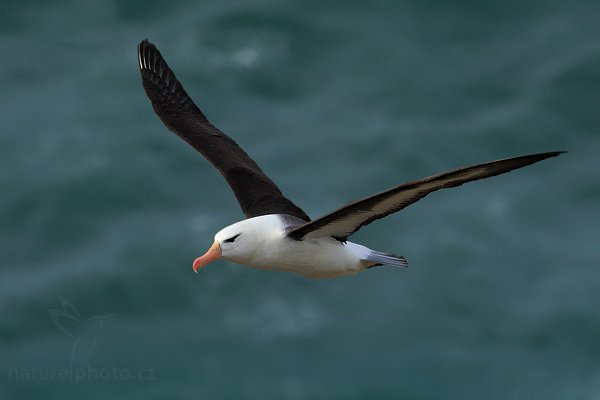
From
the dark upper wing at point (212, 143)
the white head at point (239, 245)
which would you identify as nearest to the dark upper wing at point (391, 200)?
the white head at point (239, 245)

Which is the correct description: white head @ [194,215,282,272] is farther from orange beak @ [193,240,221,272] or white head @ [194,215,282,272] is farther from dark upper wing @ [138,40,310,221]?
dark upper wing @ [138,40,310,221]

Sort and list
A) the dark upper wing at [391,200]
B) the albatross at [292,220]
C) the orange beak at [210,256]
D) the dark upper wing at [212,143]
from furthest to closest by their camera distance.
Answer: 1. the dark upper wing at [212,143]
2. the orange beak at [210,256]
3. the albatross at [292,220]
4. the dark upper wing at [391,200]

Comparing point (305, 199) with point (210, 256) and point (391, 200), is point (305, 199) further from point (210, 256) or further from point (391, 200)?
point (391, 200)

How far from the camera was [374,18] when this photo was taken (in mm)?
57219

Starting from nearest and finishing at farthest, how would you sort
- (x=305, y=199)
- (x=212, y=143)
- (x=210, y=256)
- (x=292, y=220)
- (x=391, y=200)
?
(x=391, y=200)
(x=210, y=256)
(x=292, y=220)
(x=212, y=143)
(x=305, y=199)

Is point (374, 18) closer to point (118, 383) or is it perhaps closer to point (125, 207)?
point (125, 207)

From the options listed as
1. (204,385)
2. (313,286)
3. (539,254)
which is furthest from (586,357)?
(204,385)

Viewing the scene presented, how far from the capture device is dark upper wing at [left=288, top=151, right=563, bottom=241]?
580 inches

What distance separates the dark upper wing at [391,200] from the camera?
1473cm

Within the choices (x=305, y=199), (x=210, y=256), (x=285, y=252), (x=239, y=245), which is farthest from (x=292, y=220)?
(x=305, y=199)

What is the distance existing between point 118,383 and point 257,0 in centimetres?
1863

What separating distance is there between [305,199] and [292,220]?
30.5 m

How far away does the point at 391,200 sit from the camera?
16.3 m

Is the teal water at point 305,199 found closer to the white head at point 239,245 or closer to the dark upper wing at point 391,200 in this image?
the white head at point 239,245
